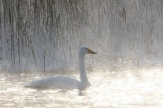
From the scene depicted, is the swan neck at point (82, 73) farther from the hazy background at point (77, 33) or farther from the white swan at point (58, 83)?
the hazy background at point (77, 33)

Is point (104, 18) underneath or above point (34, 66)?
above

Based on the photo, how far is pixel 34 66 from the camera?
13617 millimetres

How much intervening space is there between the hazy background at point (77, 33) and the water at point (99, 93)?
952mm

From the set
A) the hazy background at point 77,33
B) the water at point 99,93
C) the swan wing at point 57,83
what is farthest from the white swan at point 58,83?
the hazy background at point 77,33

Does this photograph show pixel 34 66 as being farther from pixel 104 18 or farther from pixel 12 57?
pixel 104 18

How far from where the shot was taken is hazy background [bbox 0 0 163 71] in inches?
513

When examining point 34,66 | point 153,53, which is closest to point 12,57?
point 34,66

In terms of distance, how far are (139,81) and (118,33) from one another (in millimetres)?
4136

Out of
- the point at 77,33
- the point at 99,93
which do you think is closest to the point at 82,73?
the point at 99,93

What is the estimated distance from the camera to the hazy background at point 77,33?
1302 centimetres

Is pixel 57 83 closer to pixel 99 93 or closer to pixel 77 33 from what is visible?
pixel 99 93

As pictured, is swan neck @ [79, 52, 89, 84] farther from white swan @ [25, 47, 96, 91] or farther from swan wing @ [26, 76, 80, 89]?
swan wing @ [26, 76, 80, 89]

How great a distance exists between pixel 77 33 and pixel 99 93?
3693 millimetres

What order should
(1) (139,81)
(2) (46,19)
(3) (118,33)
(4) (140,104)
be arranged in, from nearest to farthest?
(4) (140,104)
(1) (139,81)
(2) (46,19)
(3) (118,33)
